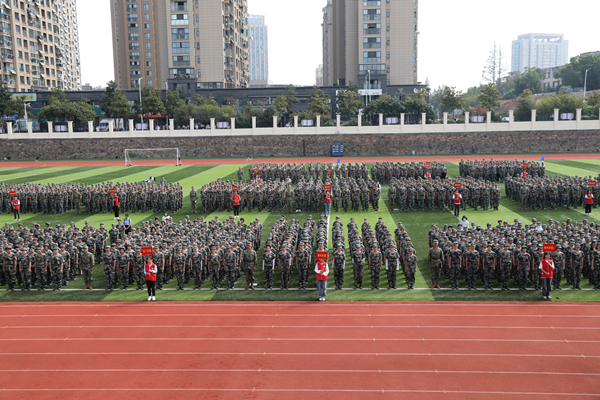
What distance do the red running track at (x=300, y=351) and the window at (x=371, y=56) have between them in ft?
228

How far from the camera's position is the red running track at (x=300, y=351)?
898cm

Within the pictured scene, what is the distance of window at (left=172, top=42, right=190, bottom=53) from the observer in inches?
3044

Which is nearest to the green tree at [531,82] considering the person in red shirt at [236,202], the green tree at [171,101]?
the green tree at [171,101]

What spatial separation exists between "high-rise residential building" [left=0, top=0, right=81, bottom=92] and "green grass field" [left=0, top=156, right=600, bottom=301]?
43.4 m

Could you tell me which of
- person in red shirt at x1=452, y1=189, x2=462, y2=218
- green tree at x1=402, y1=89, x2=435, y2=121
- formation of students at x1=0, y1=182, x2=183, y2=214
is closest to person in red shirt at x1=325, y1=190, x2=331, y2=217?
person in red shirt at x1=452, y1=189, x2=462, y2=218

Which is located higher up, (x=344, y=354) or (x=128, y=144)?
(x=128, y=144)

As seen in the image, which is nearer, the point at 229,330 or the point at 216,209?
the point at 229,330

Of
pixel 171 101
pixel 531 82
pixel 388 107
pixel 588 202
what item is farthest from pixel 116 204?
pixel 531 82

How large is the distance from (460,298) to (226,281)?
7.21 m

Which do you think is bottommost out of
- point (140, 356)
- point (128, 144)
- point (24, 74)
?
point (140, 356)

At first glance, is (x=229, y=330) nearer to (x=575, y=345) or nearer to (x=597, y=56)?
(x=575, y=345)

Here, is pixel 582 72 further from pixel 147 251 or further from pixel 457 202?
pixel 147 251

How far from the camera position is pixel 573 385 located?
8883 millimetres

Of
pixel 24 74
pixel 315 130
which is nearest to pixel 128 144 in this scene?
pixel 315 130
